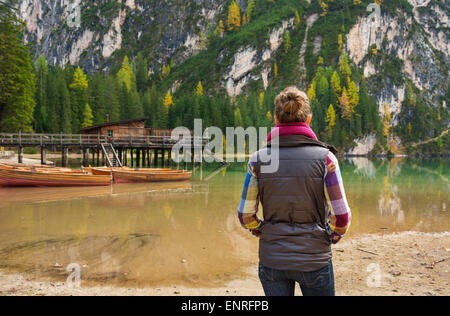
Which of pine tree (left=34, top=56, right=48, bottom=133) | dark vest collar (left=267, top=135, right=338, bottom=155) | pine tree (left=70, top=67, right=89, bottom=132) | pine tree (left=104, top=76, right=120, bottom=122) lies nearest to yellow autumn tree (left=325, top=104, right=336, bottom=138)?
pine tree (left=104, top=76, right=120, bottom=122)

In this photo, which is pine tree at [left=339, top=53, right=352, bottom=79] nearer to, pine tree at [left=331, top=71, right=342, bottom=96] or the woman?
pine tree at [left=331, top=71, right=342, bottom=96]

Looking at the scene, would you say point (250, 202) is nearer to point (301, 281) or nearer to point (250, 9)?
point (301, 281)

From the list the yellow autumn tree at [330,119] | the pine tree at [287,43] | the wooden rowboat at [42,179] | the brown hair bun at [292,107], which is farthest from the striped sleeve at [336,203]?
the pine tree at [287,43]

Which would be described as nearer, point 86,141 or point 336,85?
point 86,141

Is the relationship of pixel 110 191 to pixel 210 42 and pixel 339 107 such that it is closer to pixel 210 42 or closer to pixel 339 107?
pixel 339 107

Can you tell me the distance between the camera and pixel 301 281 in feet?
9.47

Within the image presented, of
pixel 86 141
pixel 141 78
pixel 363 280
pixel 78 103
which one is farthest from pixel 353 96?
pixel 363 280

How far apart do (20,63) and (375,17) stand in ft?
508

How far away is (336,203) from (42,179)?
1057 inches

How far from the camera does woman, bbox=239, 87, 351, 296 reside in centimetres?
285

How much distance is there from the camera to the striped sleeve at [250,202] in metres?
3.08

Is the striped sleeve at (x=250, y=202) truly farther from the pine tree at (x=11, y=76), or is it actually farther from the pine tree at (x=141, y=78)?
the pine tree at (x=141, y=78)
